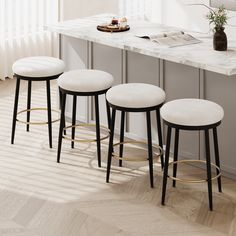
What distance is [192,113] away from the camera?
4430mm

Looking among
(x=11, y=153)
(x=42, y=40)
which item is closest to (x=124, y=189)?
(x=11, y=153)

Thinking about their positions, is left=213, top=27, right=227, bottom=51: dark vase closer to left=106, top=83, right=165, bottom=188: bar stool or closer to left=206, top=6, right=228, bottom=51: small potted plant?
left=206, top=6, right=228, bottom=51: small potted plant

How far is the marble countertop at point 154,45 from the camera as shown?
4684 millimetres

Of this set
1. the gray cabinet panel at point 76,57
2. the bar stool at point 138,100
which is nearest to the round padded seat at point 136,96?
the bar stool at point 138,100

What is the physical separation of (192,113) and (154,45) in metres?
0.89

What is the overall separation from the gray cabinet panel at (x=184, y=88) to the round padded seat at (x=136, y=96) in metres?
0.32

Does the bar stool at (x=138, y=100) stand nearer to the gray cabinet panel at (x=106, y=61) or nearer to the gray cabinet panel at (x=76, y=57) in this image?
the gray cabinet panel at (x=106, y=61)

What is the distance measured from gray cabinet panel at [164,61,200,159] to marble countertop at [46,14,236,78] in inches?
6.8

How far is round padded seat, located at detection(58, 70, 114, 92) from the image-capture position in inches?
199

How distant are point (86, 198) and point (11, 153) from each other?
101cm

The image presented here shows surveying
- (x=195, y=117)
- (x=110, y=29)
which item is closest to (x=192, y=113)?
(x=195, y=117)

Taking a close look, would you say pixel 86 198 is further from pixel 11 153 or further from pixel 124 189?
pixel 11 153

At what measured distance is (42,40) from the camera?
7.64 metres

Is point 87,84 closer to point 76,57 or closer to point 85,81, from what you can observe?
point 85,81
